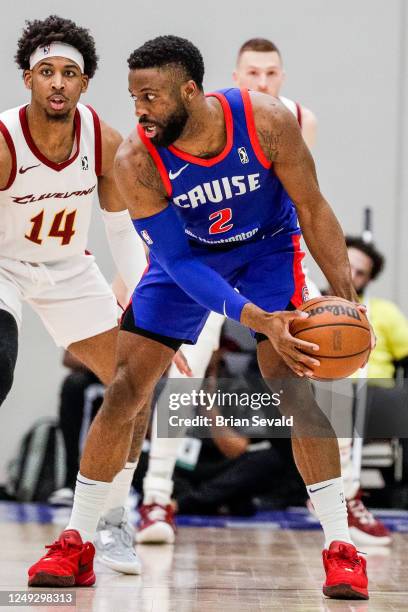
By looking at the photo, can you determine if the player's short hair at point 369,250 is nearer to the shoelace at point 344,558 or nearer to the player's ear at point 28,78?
the player's ear at point 28,78

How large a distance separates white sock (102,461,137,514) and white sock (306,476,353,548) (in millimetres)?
991

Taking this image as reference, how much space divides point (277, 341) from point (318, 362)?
15cm

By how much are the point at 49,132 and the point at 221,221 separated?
794mm

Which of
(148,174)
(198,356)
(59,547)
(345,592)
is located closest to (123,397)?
(59,547)

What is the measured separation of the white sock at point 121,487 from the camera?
15.4 feet

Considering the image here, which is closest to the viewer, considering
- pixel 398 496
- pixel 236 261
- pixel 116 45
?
pixel 236 261

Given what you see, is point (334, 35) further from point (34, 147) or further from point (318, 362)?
point (318, 362)

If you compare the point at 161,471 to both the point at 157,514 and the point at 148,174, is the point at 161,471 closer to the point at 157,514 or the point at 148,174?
the point at 157,514

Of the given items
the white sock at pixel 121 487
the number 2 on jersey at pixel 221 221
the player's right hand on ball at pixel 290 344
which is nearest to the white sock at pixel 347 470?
the white sock at pixel 121 487

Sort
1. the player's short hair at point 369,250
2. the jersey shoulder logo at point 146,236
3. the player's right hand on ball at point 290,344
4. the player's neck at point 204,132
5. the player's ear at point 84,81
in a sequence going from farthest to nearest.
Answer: the player's short hair at point 369,250, the player's ear at point 84,81, the jersey shoulder logo at point 146,236, the player's neck at point 204,132, the player's right hand on ball at point 290,344

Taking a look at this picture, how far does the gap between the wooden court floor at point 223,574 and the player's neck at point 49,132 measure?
1.58m

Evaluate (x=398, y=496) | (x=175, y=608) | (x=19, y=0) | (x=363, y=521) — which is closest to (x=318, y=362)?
(x=175, y=608)

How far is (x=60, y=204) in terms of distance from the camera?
174 inches

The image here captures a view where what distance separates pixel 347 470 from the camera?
18.7 ft
